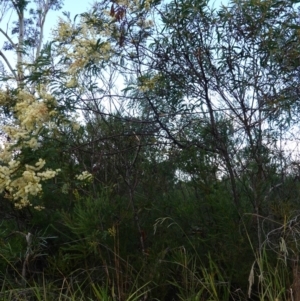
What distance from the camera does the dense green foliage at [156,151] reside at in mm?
5090

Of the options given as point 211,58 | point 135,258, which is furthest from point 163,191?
point 211,58

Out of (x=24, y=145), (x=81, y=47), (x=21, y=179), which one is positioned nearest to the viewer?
(x=21, y=179)

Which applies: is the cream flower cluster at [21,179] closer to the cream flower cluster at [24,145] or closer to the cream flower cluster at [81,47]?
the cream flower cluster at [24,145]

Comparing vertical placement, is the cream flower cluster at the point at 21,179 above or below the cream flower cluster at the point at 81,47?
below

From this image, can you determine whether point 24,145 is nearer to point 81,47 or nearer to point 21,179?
point 21,179

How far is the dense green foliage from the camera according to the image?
5090mm

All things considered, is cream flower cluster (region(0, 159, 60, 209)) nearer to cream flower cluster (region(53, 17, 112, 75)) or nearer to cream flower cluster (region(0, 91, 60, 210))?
cream flower cluster (region(0, 91, 60, 210))

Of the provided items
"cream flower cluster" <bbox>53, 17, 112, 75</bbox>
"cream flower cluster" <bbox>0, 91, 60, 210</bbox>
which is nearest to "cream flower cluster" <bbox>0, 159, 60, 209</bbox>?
"cream flower cluster" <bbox>0, 91, 60, 210</bbox>

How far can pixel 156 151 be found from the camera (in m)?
5.97

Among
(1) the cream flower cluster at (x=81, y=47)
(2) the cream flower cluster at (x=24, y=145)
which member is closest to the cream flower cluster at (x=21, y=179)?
(2) the cream flower cluster at (x=24, y=145)

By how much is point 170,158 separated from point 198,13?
1346 millimetres

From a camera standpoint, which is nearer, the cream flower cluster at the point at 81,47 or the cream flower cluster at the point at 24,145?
the cream flower cluster at the point at 24,145

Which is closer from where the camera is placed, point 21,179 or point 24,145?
point 21,179

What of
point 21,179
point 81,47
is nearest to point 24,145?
point 21,179
